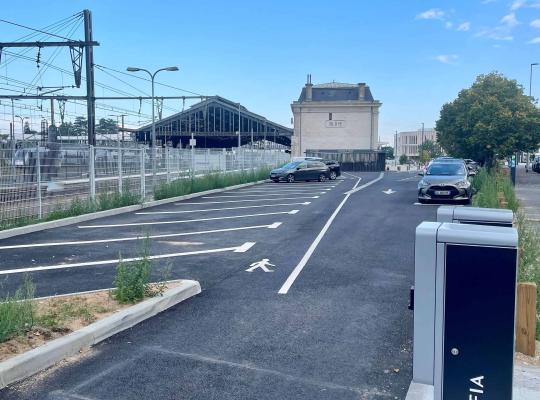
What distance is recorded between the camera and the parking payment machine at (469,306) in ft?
10.8

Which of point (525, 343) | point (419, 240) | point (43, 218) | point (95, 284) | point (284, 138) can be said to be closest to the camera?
point (419, 240)

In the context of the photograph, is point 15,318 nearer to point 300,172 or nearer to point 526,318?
point 526,318

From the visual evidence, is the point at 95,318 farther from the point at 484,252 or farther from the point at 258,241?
the point at 258,241

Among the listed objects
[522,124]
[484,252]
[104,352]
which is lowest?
[104,352]

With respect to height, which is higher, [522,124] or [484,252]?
[522,124]

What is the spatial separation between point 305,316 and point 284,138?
2652 inches

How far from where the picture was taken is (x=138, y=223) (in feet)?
46.7

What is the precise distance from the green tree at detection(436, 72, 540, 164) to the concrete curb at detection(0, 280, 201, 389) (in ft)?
103

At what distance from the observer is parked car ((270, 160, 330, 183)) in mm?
33844

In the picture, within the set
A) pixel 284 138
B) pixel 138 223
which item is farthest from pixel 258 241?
pixel 284 138

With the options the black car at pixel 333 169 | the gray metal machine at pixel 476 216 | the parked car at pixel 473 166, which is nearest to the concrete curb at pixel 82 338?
the gray metal machine at pixel 476 216

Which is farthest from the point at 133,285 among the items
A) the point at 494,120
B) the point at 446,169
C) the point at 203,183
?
the point at 494,120

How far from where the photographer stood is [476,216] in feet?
14.1

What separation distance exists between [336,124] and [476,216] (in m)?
68.7
